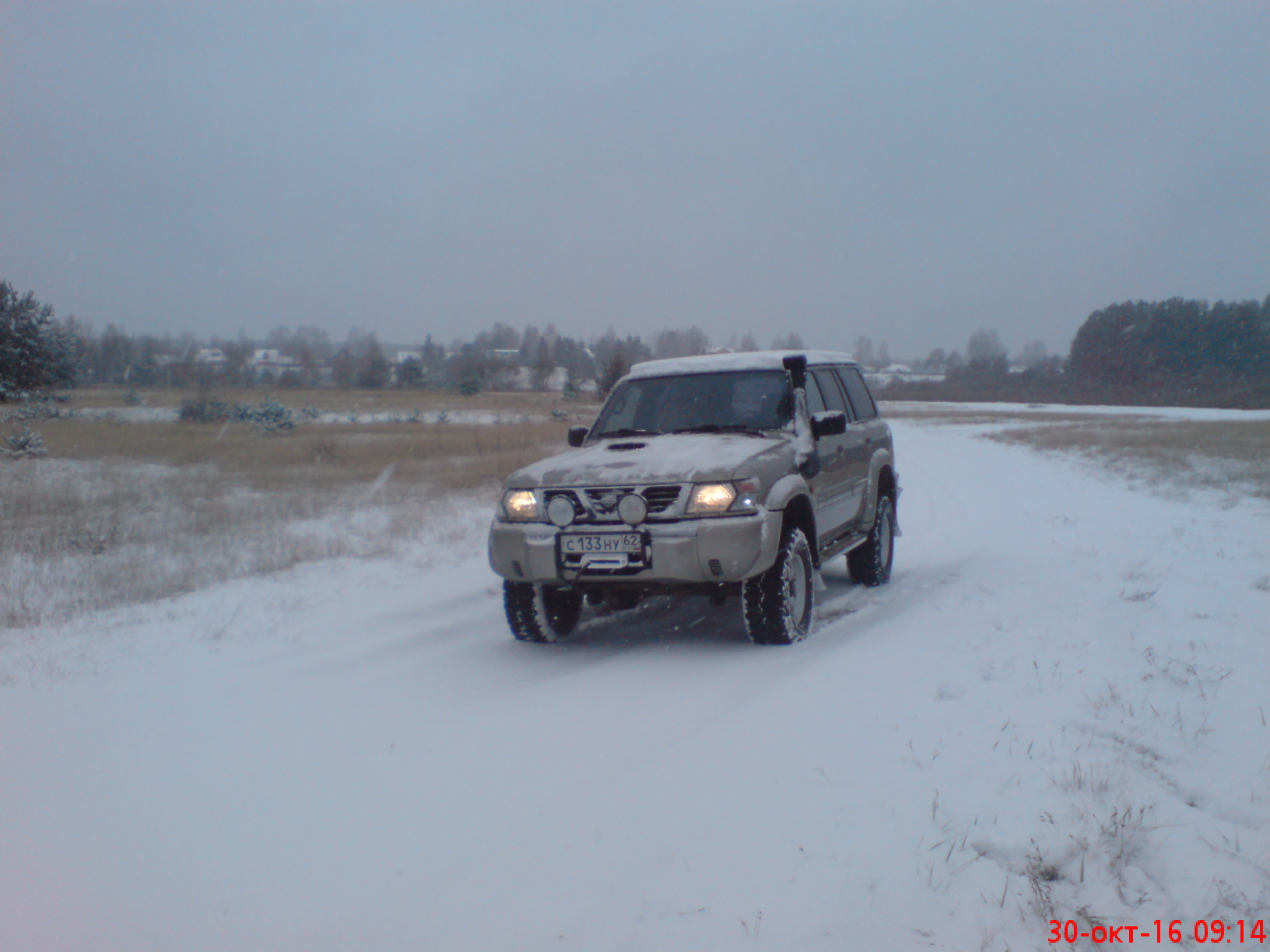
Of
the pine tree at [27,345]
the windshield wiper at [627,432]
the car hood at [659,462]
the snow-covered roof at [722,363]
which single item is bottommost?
the car hood at [659,462]

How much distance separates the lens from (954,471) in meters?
18.0

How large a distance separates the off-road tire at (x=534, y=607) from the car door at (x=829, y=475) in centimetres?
190

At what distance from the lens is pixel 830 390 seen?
706 centimetres

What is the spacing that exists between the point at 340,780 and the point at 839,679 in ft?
8.36

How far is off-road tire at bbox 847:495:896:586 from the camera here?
290 inches

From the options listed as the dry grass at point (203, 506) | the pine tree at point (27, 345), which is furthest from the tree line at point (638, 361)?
the dry grass at point (203, 506)

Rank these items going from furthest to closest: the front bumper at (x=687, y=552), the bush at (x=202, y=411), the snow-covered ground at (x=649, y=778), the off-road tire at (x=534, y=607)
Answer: the bush at (x=202, y=411) → the off-road tire at (x=534, y=607) → the front bumper at (x=687, y=552) → the snow-covered ground at (x=649, y=778)

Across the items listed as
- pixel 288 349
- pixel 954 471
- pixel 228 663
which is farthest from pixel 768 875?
pixel 288 349

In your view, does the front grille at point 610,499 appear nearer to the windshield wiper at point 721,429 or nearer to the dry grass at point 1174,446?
the windshield wiper at point 721,429

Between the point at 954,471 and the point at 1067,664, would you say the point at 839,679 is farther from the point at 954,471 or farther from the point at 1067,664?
the point at 954,471

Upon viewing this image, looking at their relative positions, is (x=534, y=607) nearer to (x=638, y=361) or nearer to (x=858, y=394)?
(x=858, y=394)

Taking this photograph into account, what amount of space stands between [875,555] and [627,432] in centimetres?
261

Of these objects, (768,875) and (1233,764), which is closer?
(768,875)

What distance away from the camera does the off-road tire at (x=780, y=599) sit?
17.1 ft
